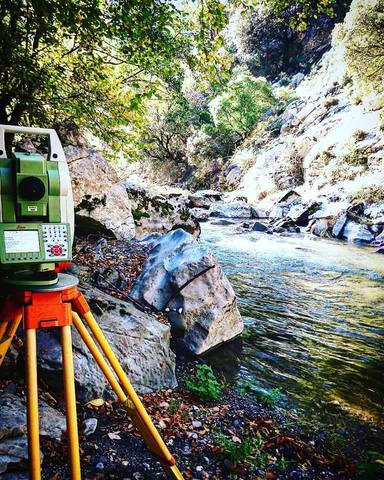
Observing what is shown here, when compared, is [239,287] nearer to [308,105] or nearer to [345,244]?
[345,244]

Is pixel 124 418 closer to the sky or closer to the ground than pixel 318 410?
closer to the sky

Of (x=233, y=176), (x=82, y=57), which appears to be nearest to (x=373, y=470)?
(x=82, y=57)

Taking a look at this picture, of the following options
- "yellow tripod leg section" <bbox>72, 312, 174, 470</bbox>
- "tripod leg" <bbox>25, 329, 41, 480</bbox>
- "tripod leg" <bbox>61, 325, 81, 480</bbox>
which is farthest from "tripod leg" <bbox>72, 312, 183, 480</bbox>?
"tripod leg" <bbox>25, 329, 41, 480</bbox>

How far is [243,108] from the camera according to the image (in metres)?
44.8

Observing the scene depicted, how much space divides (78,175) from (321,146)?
29137 mm

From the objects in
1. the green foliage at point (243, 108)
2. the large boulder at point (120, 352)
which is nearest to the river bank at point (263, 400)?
the large boulder at point (120, 352)

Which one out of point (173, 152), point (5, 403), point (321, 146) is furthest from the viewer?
point (173, 152)

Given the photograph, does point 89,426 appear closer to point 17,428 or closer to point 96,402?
point 96,402

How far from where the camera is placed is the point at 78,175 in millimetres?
9312

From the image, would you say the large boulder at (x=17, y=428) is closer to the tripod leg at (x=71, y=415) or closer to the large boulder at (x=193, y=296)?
the tripod leg at (x=71, y=415)

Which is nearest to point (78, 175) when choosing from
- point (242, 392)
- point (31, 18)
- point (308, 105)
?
point (31, 18)

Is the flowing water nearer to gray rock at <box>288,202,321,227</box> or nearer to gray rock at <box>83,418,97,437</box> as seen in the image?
gray rock at <box>83,418,97,437</box>

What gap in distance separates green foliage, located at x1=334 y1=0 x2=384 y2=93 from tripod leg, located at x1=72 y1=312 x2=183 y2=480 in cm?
2643

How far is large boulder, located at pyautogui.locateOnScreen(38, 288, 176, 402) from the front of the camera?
3.62m
